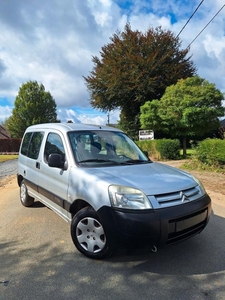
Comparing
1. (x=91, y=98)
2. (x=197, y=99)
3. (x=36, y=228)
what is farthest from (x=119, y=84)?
(x=36, y=228)

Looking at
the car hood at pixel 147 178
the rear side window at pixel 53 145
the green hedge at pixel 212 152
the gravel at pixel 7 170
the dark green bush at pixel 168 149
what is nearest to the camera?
the car hood at pixel 147 178

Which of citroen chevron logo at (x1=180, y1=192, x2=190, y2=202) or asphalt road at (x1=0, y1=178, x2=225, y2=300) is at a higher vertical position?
citroen chevron logo at (x1=180, y1=192, x2=190, y2=202)

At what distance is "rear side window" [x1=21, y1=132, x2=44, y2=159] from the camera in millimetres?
4656

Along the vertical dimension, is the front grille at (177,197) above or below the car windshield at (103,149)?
below

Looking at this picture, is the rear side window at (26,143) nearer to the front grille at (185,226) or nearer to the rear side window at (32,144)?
the rear side window at (32,144)

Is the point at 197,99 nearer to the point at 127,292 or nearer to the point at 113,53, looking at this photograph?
the point at 113,53

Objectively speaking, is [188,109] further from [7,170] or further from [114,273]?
[114,273]

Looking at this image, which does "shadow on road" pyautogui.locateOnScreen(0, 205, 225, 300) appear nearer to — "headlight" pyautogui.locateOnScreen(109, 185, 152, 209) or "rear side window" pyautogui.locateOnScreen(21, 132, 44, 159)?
"headlight" pyautogui.locateOnScreen(109, 185, 152, 209)

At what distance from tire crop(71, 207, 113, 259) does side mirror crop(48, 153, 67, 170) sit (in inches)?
30.7

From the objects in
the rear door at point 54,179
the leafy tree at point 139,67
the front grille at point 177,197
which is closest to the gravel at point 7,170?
the rear door at point 54,179

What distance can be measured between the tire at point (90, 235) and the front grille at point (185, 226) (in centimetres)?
77

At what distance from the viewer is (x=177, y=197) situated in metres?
2.85

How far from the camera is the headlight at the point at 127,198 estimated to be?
267 centimetres

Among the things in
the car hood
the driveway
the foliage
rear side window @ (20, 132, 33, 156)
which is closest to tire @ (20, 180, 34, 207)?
rear side window @ (20, 132, 33, 156)
